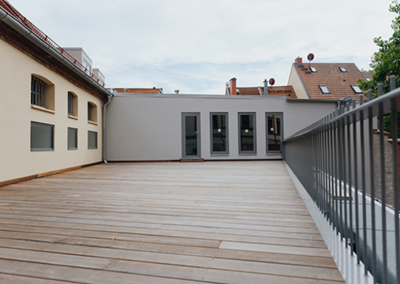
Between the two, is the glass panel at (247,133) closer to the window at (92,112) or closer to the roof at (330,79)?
the window at (92,112)

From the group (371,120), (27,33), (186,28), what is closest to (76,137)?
(27,33)

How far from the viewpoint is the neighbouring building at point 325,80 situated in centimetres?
1895

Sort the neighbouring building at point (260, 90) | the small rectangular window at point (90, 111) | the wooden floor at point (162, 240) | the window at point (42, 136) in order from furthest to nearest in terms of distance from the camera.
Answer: the neighbouring building at point (260, 90) < the small rectangular window at point (90, 111) < the window at point (42, 136) < the wooden floor at point (162, 240)

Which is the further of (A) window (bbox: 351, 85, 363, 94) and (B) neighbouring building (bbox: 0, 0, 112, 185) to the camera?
(A) window (bbox: 351, 85, 363, 94)

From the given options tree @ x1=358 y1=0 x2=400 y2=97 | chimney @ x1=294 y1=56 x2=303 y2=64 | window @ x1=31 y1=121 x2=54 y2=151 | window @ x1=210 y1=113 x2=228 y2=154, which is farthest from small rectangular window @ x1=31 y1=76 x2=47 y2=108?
chimney @ x1=294 y1=56 x2=303 y2=64

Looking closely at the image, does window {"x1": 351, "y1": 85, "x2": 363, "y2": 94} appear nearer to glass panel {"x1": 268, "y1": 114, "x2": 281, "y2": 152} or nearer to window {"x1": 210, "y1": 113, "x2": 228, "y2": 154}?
glass panel {"x1": 268, "y1": 114, "x2": 281, "y2": 152}

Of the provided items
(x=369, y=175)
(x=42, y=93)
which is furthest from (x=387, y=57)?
(x=369, y=175)

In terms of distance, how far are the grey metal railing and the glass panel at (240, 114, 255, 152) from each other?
8.14 meters

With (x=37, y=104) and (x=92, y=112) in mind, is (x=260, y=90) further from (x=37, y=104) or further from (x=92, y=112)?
(x=37, y=104)

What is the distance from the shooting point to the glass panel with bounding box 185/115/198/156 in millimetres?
10609

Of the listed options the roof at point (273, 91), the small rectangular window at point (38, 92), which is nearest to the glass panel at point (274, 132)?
the small rectangular window at point (38, 92)

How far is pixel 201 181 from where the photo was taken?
503cm

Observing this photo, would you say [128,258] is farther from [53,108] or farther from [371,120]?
[53,108]

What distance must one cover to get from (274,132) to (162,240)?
9.56 metres
